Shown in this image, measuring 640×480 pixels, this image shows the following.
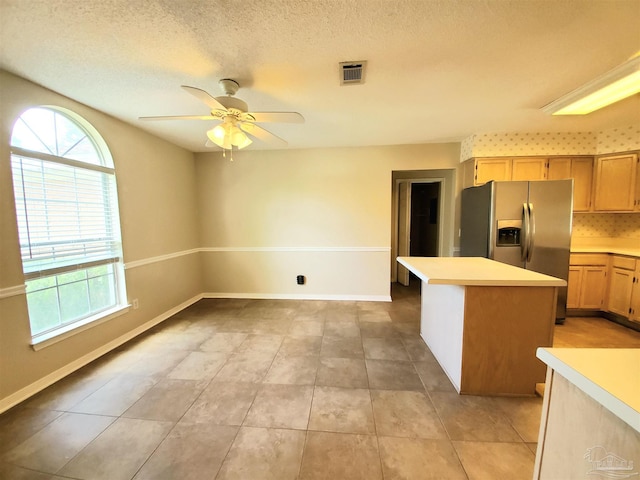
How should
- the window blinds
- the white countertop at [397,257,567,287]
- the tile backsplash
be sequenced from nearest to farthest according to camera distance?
the white countertop at [397,257,567,287]
the window blinds
the tile backsplash

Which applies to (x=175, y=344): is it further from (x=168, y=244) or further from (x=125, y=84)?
(x=125, y=84)

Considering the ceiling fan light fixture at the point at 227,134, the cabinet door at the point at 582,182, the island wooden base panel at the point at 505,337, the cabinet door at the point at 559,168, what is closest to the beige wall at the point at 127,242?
the ceiling fan light fixture at the point at 227,134

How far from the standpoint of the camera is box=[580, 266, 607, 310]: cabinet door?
316 cm

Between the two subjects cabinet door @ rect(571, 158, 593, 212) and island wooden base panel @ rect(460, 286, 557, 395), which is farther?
cabinet door @ rect(571, 158, 593, 212)

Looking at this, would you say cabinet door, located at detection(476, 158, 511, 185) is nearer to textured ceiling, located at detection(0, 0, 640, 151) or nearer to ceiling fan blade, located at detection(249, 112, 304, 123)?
textured ceiling, located at detection(0, 0, 640, 151)

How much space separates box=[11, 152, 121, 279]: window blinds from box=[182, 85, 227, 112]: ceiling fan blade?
162 cm

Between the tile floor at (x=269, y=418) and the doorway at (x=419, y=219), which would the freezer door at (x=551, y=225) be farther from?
the doorway at (x=419, y=219)

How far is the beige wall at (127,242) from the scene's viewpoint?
182 cm

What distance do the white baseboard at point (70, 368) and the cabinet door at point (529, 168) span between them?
5176mm

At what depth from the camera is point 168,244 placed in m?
3.50

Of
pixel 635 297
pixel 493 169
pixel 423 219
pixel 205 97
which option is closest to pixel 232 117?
pixel 205 97

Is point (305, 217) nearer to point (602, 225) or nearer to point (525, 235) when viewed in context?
point (525, 235)

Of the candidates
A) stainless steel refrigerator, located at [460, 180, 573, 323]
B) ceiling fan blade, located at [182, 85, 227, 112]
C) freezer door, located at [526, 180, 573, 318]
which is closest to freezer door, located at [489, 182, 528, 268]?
stainless steel refrigerator, located at [460, 180, 573, 323]

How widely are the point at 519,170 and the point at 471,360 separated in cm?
281
